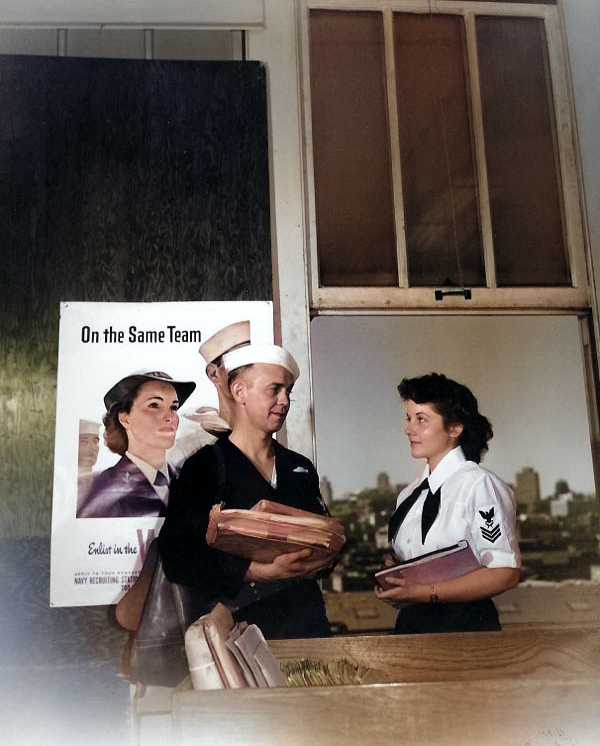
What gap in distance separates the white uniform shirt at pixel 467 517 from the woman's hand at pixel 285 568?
338mm

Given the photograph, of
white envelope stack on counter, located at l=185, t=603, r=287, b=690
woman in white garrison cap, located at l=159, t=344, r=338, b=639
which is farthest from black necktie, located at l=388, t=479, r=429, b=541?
white envelope stack on counter, located at l=185, t=603, r=287, b=690

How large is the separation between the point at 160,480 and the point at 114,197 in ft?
3.85

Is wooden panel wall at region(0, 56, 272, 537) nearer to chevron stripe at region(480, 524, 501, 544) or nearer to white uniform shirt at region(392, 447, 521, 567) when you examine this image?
white uniform shirt at region(392, 447, 521, 567)

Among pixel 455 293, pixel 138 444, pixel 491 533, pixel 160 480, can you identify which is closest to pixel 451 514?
pixel 491 533

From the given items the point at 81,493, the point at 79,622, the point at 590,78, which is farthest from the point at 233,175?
the point at 79,622

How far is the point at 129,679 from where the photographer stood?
2658 mm

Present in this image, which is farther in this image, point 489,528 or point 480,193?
point 480,193

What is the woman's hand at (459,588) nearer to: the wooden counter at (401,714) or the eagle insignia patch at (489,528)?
the eagle insignia patch at (489,528)

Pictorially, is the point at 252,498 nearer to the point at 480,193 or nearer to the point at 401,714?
the point at 401,714

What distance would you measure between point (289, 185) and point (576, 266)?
1.26 meters

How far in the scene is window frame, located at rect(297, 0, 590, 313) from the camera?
3.05 m

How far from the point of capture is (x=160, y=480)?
9.32ft

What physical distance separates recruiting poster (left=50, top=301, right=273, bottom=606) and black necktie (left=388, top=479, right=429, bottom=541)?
2.56ft

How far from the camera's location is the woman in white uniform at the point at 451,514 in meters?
2.73
